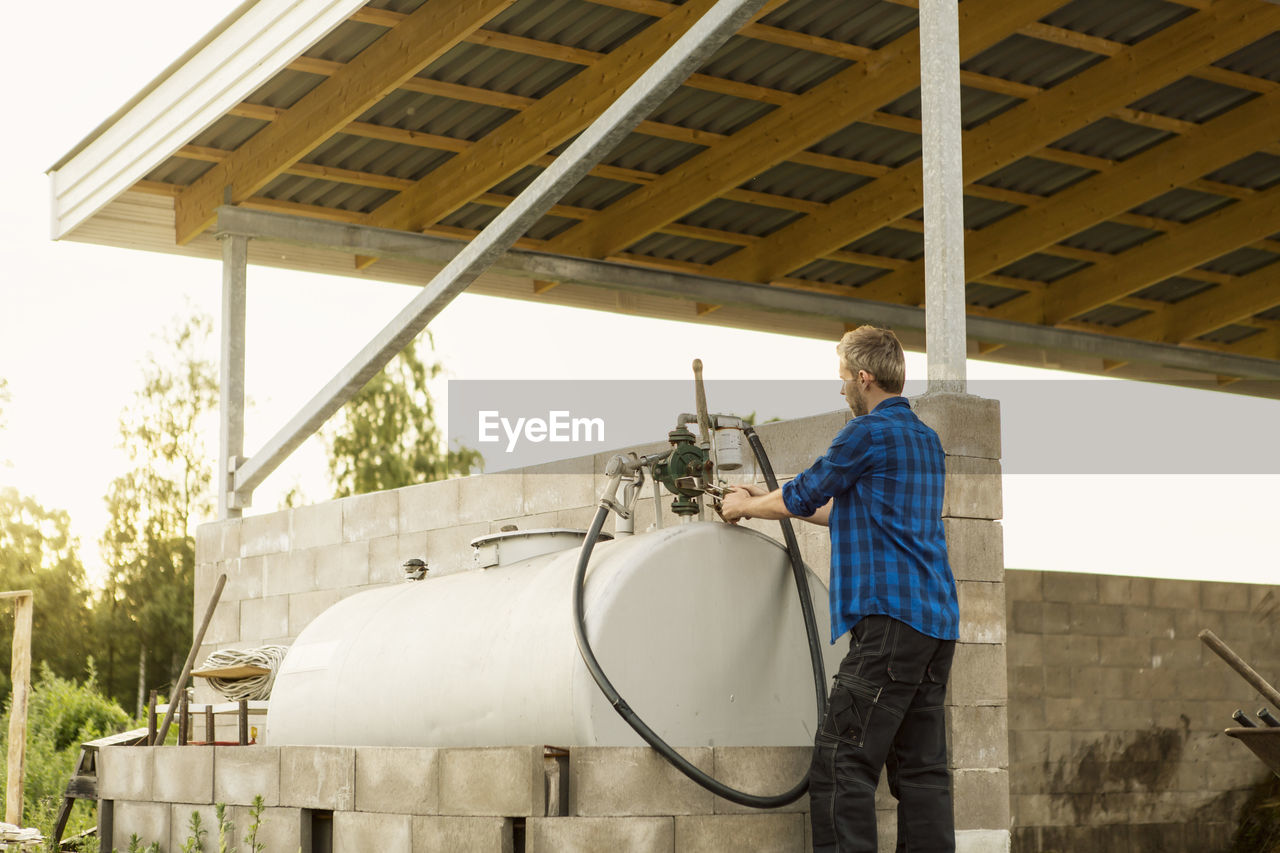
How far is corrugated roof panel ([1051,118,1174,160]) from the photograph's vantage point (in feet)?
38.6

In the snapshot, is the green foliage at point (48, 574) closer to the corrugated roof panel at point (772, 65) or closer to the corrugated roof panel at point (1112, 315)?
the corrugated roof panel at point (1112, 315)

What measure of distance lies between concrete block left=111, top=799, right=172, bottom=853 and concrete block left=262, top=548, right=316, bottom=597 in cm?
235

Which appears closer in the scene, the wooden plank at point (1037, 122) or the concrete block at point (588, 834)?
the concrete block at point (588, 834)

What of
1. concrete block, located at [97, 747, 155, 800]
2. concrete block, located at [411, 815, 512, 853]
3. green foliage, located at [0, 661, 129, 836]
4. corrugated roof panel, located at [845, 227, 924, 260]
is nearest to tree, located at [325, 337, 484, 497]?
green foliage, located at [0, 661, 129, 836]

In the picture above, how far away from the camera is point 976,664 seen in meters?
5.80

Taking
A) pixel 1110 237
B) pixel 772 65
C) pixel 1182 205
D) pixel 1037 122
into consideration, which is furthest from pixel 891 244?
pixel 772 65

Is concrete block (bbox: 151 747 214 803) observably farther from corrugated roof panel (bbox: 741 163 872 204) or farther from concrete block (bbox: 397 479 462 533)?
corrugated roof panel (bbox: 741 163 872 204)

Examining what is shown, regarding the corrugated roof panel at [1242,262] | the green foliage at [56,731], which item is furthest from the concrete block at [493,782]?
the corrugated roof panel at [1242,262]

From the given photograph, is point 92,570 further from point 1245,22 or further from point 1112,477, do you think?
point 1245,22

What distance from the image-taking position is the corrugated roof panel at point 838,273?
1389 cm

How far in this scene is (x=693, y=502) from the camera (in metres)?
5.88

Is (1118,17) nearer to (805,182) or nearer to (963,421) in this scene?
(805,182)

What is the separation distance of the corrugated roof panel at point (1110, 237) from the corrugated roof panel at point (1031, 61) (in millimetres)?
2867
